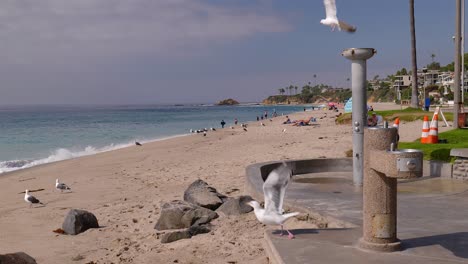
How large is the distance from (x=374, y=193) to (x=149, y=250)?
3.89m

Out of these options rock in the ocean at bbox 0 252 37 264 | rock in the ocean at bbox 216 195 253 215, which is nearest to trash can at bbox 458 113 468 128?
rock in the ocean at bbox 216 195 253 215

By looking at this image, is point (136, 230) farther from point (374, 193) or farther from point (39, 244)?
point (374, 193)

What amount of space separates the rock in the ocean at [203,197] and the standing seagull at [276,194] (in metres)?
3.10

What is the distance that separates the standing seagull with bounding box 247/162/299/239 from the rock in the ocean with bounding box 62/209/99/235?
4618 mm

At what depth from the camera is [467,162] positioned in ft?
31.6

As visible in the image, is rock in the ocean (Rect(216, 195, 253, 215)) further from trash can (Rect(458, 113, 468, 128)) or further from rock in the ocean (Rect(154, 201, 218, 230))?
trash can (Rect(458, 113, 468, 128))

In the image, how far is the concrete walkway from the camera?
199 inches

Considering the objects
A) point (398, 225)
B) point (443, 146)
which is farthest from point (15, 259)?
point (443, 146)

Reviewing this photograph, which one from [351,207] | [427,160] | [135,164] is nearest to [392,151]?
[351,207]

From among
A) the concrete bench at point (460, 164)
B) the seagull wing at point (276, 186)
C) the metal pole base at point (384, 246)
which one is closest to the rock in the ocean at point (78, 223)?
the seagull wing at point (276, 186)

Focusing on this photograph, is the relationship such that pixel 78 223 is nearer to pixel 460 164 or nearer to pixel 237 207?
pixel 237 207

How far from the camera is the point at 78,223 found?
9.36 meters

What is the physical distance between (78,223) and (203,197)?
2.50m

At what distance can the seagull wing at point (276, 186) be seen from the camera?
5695 mm
